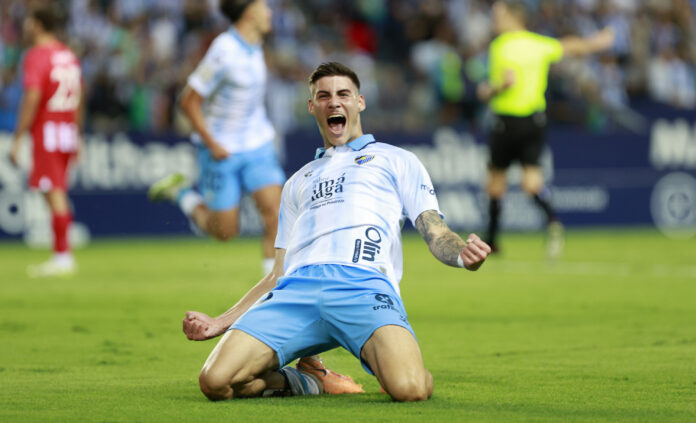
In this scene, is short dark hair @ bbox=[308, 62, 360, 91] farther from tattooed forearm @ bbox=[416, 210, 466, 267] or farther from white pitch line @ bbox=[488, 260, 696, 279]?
white pitch line @ bbox=[488, 260, 696, 279]

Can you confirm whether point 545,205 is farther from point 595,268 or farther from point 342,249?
point 342,249

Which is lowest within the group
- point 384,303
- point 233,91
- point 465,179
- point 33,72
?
point 465,179

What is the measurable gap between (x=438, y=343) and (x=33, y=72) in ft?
22.3

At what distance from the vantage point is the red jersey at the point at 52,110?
12680mm

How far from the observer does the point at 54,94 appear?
12.9m

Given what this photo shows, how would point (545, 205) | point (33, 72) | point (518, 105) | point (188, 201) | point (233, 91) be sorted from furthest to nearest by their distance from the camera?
1. point (518, 105)
2. point (545, 205)
3. point (33, 72)
4. point (188, 201)
5. point (233, 91)

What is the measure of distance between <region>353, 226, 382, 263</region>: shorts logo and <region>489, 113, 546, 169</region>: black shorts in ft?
28.2

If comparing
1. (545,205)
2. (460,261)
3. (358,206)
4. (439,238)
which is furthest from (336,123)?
(545,205)

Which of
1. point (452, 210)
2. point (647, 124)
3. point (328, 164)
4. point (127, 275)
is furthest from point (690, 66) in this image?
point (328, 164)

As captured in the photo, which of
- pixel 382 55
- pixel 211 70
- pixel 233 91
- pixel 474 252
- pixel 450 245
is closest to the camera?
pixel 474 252

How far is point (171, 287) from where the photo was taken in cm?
1151

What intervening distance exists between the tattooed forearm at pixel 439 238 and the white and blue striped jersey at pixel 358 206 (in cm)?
7

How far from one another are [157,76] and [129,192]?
215 cm

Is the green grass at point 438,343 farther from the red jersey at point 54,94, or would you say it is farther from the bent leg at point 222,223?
the red jersey at point 54,94
